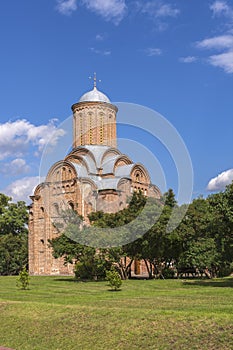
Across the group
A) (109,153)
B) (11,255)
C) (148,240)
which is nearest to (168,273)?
(148,240)

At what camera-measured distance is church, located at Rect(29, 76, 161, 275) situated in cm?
4391

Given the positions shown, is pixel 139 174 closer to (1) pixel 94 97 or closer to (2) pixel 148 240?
(1) pixel 94 97

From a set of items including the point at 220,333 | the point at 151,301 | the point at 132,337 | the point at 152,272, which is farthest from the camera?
the point at 152,272

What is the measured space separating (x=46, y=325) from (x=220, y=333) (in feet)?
17.3

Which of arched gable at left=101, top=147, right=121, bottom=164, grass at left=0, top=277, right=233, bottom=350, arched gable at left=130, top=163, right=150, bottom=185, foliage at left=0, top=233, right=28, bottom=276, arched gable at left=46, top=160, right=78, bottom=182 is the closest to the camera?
grass at left=0, top=277, right=233, bottom=350

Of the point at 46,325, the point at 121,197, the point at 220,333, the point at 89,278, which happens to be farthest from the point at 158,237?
the point at 220,333

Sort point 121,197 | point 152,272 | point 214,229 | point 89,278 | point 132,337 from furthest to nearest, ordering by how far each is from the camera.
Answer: point 121,197
point 152,272
point 89,278
point 214,229
point 132,337

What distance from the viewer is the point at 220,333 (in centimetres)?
1122

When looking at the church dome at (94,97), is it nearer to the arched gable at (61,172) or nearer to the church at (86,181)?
the church at (86,181)

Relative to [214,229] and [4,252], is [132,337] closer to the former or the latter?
[214,229]

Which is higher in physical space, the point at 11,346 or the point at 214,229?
the point at 214,229

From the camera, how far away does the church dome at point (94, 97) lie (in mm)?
48094

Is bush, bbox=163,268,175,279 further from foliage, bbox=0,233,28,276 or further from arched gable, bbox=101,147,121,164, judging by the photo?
foliage, bbox=0,233,28,276

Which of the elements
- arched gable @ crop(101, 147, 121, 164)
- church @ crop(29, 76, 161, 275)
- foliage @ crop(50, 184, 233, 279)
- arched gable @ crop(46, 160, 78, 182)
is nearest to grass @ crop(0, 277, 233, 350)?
foliage @ crop(50, 184, 233, 279)
